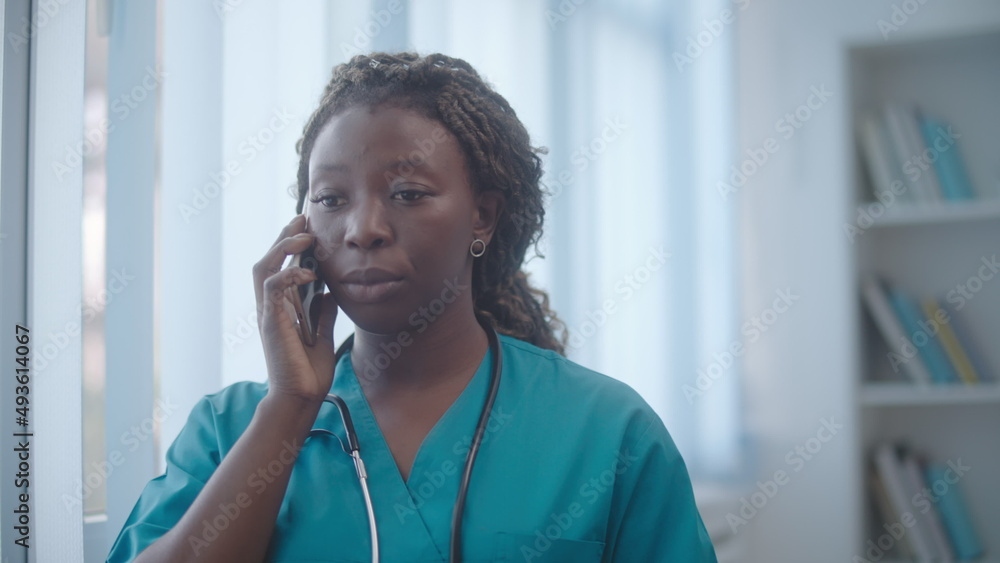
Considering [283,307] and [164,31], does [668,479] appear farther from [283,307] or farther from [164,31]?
[164,31]

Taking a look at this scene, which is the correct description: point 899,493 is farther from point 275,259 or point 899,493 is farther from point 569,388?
point 275,259

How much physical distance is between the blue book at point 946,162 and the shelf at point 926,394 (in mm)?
528

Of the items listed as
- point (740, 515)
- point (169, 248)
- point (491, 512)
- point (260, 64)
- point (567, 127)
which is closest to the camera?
point (491, 512)

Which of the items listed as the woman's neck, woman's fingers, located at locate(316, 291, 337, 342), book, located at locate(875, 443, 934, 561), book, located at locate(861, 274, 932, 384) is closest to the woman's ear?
the woman's neck

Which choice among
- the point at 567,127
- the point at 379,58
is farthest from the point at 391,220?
the point at 567,127

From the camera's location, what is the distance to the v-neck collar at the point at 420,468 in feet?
2.95

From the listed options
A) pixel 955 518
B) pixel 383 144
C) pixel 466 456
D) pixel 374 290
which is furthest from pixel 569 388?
pixel 955 518

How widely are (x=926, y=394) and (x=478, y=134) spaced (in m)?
1.72

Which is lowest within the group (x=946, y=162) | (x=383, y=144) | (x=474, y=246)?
(x=474, y=246)

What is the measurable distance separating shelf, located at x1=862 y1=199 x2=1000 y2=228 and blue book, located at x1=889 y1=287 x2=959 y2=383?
9.0 inches

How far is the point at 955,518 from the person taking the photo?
222 cm

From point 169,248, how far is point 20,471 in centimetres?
38

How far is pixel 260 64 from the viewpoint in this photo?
4.39ft

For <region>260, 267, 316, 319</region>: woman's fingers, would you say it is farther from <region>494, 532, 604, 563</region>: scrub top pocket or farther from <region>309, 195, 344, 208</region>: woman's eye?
<region>494, 532, 604, 563</region>: scrub top pocket
